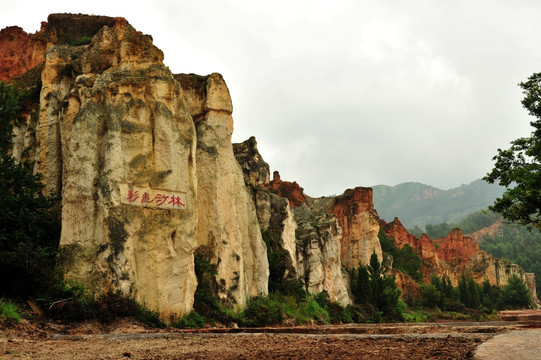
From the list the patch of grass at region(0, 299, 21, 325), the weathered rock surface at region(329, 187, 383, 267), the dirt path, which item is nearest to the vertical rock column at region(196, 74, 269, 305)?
the patch of grass at region(0, 299, 21, 325)

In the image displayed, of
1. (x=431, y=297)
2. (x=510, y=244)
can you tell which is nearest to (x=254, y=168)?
(x=431, y=297)

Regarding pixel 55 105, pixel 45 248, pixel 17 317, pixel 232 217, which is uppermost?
pixel 55 105

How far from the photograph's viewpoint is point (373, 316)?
123 feet

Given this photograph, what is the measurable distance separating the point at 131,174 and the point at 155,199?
1.26 m

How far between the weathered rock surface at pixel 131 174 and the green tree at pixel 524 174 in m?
11.3

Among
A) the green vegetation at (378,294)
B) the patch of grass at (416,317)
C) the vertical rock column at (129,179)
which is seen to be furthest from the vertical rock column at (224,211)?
the patch of grass at (416,317)

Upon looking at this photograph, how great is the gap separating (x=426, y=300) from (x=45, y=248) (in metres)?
42.9

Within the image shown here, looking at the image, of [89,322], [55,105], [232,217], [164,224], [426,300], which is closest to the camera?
[89,322]

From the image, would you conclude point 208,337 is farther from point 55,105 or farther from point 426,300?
point 426,300

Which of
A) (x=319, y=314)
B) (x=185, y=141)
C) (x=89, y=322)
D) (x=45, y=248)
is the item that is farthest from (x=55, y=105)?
(x=319, y=314)

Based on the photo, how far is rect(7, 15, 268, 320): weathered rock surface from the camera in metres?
17.3

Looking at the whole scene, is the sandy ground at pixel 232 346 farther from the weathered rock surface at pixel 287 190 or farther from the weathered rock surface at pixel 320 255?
the weathered rock surface at pixel 287 190

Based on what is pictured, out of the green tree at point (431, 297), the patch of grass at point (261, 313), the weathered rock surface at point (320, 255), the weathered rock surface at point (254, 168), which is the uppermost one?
the weathered rock surface at point (254, 168)

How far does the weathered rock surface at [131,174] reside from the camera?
17.3 meters
